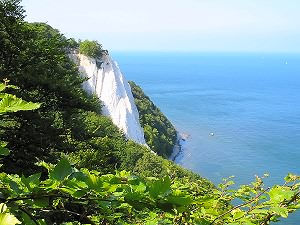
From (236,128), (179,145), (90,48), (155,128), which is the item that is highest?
(90,48)

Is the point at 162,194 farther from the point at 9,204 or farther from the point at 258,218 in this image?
the point at 258,218

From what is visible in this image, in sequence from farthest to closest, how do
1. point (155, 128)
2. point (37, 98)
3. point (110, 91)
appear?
1. point (155, 128)
2. point (110, 91)
3. point (37, 98)

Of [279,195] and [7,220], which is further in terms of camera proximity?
[279,195]

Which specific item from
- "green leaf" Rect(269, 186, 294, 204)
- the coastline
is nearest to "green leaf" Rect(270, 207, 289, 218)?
"green leaf" Rect(269, 186, 294, 204)

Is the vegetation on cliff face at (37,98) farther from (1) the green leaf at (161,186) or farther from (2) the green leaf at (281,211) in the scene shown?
(1) the green leaf at (161,186)

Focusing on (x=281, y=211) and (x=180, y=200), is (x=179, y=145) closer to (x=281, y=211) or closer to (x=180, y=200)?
(x=281, y=211)

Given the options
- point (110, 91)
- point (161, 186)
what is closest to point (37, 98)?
point (161, 186)

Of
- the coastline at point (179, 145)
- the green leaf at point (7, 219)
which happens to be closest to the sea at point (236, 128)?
the coastline at point (179, 145)
